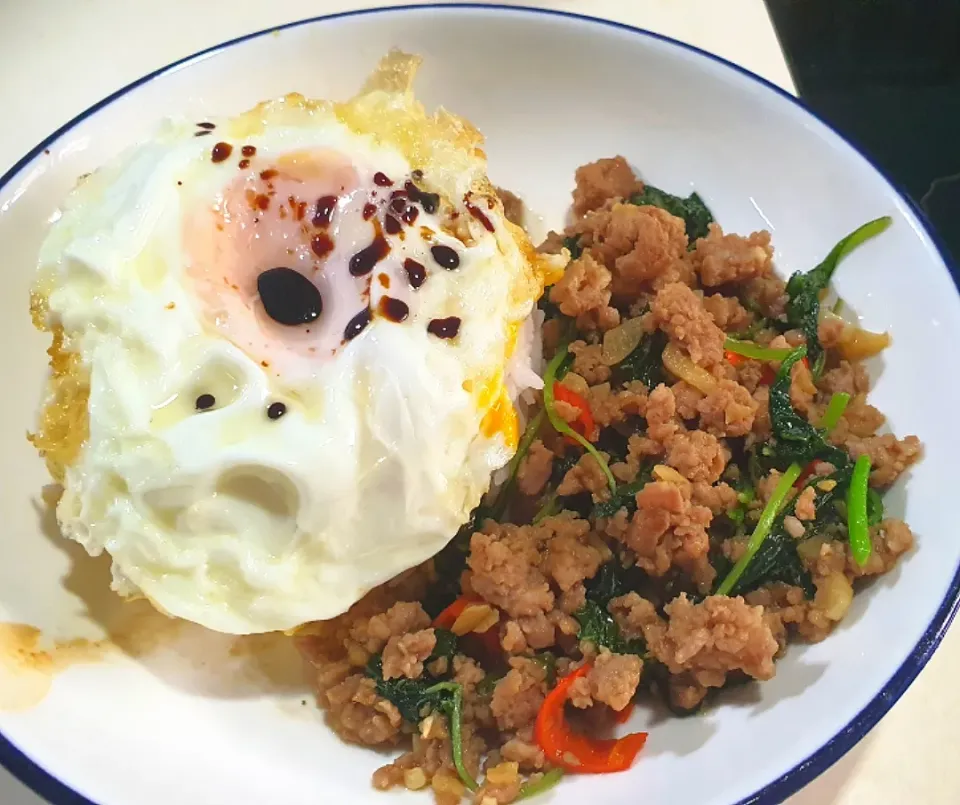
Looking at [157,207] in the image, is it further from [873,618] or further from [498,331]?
[873,618]

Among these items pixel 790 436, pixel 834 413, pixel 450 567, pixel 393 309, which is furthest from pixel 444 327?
pixel 834 413

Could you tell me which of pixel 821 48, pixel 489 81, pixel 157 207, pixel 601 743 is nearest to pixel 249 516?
A: pixel 157 207

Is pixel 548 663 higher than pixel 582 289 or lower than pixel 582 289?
lower

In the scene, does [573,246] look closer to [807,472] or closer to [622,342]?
[622,342]

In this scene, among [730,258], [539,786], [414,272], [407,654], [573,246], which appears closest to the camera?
[539,786]

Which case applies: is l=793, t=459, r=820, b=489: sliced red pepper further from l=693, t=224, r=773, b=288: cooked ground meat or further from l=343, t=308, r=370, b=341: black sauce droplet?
l=343, t=308, r=370, b=341: black sauce droplet

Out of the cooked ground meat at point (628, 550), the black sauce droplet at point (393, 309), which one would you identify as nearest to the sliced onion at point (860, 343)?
the cooked ground meat at point (628, 550)

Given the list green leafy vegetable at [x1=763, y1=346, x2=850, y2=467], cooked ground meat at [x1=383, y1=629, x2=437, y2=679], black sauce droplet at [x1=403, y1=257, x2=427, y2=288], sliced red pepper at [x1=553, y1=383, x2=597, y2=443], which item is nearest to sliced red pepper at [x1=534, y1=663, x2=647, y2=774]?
cooked ground meat at [x1=383, y1=629, x2=437, y2=679]
